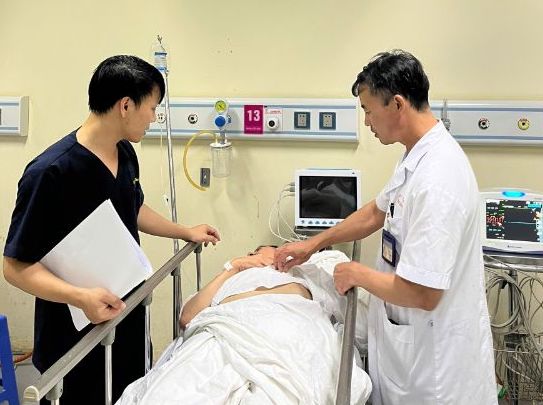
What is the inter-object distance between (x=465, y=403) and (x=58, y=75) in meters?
2.36

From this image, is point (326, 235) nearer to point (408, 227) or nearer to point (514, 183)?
point (408, 227)

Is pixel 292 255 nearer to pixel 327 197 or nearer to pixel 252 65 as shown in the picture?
pixel 327 197

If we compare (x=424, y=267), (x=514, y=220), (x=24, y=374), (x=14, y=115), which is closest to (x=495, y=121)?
(x=514, y=220)

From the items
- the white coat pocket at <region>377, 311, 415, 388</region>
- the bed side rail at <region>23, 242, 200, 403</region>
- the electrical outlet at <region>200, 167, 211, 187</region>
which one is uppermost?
the electrical outlet at <region>200, 167, 211, 187</region>

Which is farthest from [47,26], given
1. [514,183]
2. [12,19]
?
[514,183]

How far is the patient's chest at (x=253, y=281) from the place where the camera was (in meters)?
1.76

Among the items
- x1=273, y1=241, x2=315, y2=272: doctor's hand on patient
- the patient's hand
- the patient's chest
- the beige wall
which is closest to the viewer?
the patient's chest

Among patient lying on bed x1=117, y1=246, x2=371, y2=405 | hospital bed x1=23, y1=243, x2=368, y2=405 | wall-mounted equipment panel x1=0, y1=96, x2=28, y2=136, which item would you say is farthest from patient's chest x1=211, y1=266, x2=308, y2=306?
wall-mounted equipment panel x1=0, y1=96, x2=28, y2=136

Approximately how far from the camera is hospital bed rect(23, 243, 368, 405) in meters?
0.96

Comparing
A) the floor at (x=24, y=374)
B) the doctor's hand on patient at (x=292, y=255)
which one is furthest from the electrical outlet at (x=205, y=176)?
the floor at (x=24, y=374)

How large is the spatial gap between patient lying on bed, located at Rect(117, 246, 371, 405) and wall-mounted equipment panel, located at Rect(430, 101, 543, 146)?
1.15m

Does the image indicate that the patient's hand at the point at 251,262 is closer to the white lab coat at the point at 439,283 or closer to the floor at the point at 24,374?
the white lab coat at the point at 439,283

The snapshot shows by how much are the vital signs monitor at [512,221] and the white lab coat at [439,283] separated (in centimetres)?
69

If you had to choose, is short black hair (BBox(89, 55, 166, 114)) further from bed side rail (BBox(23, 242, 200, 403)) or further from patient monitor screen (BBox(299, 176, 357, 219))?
patient monitor screen (BBox(299, 176, 357, 219))
